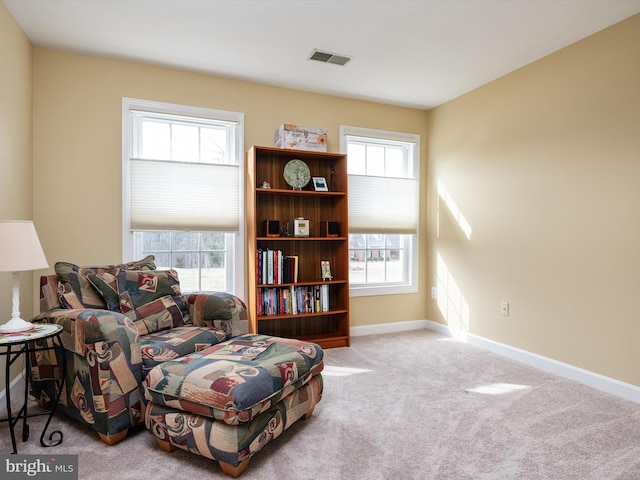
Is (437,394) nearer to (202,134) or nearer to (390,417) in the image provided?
(390,417)

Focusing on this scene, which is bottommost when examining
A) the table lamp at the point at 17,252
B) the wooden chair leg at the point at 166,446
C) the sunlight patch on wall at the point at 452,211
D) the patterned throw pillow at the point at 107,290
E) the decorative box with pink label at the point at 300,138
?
the wooden chair leg at the point at 166,446

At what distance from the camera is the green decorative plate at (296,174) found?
3832mm

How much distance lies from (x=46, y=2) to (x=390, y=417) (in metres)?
3.40

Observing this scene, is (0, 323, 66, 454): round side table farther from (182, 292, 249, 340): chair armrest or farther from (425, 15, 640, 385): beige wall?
(425, 15, 640, 385): beige wall

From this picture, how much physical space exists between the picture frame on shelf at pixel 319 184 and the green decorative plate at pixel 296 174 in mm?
105

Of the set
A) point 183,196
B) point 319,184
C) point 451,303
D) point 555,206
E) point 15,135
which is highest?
point 15,135

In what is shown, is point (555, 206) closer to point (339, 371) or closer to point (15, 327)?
point (339, 371)

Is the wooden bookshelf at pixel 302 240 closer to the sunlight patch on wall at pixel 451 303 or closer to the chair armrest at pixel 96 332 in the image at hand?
the sunlight patch on wall at pixel 451 303

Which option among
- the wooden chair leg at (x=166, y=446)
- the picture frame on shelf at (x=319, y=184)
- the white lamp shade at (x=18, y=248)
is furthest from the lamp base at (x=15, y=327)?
the picture frame on shelf at (x=319, y=184)

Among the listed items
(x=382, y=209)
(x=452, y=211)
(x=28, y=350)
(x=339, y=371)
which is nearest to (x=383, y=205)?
(x=382, y=209)

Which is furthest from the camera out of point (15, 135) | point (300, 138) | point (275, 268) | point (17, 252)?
point (300, 138)

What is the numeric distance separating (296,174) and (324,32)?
4.28 ft

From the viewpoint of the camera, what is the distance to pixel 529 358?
3406mm

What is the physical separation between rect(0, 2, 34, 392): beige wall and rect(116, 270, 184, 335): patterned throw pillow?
0.77 meters
